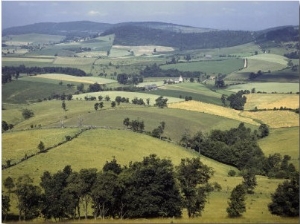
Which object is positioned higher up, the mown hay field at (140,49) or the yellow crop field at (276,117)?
the mown hay field at (140,49)

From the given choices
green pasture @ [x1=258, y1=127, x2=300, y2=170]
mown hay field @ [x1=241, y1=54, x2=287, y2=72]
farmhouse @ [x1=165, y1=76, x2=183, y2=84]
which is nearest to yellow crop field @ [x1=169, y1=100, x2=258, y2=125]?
green pasture @ [x1=258, y1=127, x2=300, y2=170]

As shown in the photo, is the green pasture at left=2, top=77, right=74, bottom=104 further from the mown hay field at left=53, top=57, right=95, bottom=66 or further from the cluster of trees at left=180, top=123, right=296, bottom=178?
the cluster of trees at left=180, top=123, right=296, bottom=178

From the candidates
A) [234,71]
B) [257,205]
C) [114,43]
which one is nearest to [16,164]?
[257,205]

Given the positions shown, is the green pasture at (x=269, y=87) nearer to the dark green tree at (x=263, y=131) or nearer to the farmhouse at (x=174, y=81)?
the farmhouse at (x=174, y=81)

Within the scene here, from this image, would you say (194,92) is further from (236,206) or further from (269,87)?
(236,206)

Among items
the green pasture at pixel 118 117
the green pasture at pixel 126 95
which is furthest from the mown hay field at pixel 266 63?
the green pasture at pixel 118 117

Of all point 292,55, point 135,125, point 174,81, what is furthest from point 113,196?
point 292,55

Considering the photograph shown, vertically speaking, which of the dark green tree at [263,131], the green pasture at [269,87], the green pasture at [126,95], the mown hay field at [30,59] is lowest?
the dark green tree at [263,131]
